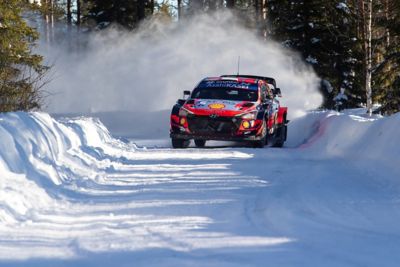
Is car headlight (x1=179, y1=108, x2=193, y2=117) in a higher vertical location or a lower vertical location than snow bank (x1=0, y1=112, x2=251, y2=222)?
higher

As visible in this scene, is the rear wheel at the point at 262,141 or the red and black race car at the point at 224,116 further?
the rear wheel at the point at 262,141

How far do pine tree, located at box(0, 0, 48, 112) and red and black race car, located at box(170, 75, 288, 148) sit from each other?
13.5ft

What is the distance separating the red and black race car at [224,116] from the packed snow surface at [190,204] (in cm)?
180

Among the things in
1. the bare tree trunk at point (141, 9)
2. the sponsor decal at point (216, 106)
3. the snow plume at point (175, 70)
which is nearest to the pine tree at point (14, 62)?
the snow plume at point (175, 70)

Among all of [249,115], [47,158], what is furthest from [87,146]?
[249,115]

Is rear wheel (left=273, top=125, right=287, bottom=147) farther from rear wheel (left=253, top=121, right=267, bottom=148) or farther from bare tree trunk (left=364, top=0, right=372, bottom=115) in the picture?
bare tree trunk (left=364, top=0, right=372, bottom=115)

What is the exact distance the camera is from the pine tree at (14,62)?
1492 cm

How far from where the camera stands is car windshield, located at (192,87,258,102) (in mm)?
13539

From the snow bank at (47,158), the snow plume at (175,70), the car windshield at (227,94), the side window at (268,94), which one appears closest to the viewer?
the snow bank at (47,158)

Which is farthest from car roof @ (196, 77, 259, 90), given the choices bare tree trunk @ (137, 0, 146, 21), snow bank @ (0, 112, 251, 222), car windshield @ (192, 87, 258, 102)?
bare tree trunk @ (137, 0, 146, 21)

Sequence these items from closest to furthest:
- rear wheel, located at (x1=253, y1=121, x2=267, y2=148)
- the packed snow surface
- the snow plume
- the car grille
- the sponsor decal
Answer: the packed snow surface < the car grille < the sponsor decal < rear wheel, located at (x1=253, y1=121, x2=267, y2=148) < the snow plume

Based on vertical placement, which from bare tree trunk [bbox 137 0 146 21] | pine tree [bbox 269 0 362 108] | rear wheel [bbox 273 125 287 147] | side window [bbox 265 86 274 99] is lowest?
rear wheel [bbox 273 125 287 147]

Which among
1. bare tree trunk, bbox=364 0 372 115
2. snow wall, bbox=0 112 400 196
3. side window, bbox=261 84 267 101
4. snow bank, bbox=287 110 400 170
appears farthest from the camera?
bare tree trunk, bbox=364 0 372 115

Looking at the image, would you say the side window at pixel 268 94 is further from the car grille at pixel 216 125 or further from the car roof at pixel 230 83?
the car grille at pixel 216 125
